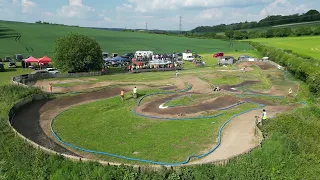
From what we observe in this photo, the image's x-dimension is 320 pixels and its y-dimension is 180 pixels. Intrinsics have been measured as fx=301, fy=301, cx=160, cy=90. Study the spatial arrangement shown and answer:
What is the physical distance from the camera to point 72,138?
71.3 feet

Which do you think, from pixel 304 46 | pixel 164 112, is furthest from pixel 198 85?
pixel 304 46

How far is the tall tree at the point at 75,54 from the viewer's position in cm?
4612

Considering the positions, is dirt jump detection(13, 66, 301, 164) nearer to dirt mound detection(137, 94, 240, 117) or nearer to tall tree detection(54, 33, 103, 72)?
dirt mound detection(137, 94, 240, 117)

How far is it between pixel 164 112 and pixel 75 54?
78.6 ft

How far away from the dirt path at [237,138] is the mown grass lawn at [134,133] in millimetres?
861

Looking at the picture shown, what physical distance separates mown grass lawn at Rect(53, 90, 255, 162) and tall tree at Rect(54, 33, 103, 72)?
18953mm

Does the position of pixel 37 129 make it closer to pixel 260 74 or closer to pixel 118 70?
pixel 118 70

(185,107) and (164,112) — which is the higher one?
(185,107)

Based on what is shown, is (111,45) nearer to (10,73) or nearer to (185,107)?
(10,73)

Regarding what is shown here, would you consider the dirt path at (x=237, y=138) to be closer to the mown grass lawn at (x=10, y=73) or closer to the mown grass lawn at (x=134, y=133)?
the mown grass lawn at (x=134, y=133)

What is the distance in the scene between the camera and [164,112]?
27.9 metres

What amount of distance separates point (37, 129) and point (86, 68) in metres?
25.7

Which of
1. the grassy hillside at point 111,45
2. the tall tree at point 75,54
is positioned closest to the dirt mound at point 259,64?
the tall tree at point 75,54

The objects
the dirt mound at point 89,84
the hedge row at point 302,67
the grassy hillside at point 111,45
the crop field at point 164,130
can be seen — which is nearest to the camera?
the crop field at point 164,130
